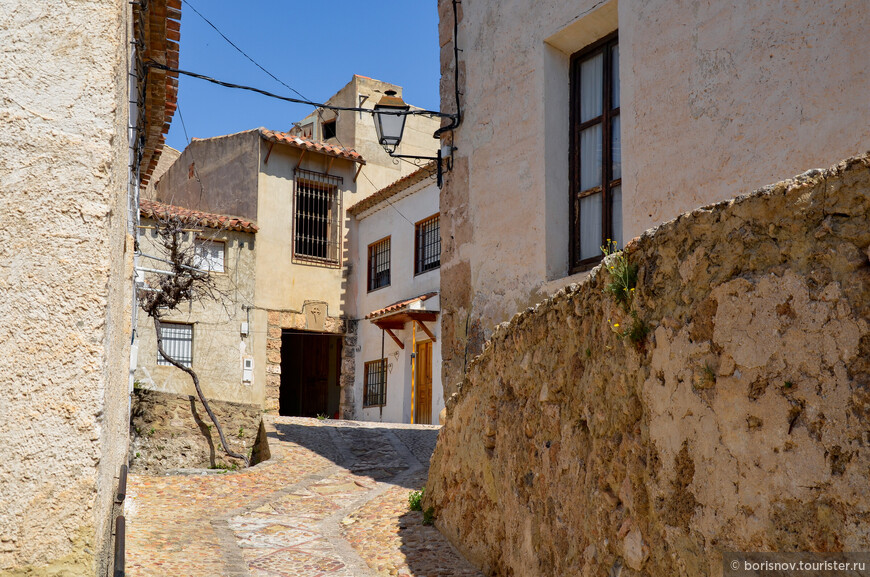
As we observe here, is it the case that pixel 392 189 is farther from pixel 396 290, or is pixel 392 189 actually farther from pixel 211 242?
pixel 211 242

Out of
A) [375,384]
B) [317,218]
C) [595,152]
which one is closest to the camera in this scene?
[595,152]

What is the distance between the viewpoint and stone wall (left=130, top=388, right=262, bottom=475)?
11953 millimetres

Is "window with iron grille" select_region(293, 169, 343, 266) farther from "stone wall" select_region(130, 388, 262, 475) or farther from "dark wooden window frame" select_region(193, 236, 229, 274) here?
"stone wall" select_region(130, 388, 262, 475)

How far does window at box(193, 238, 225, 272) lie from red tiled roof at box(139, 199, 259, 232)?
0.40 m

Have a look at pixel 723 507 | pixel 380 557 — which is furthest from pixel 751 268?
pixel 380 557

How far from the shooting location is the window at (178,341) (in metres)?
18.4

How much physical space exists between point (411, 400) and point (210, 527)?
36.5 feet

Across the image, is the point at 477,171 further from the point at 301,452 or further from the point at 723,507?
the point at 723,507

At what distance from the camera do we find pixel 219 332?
1900cm

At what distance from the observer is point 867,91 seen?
17.3 feet

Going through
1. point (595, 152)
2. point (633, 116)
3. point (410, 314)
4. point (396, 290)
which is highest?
point (633, 116)

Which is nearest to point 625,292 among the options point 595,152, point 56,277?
point 56,277

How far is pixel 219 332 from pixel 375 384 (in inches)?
150

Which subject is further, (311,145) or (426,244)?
(311,145)
